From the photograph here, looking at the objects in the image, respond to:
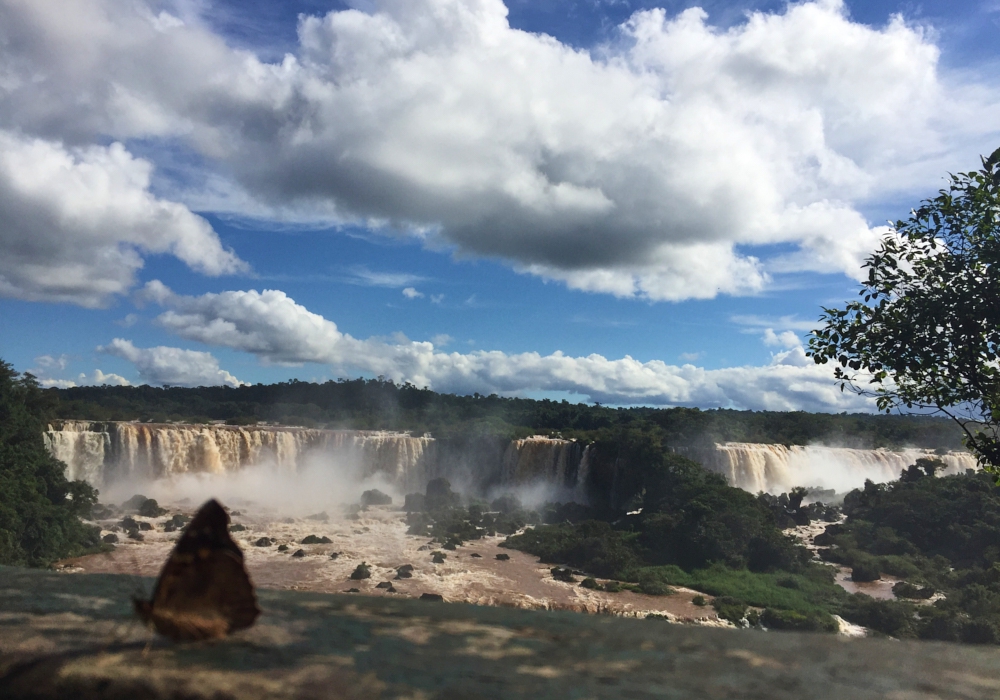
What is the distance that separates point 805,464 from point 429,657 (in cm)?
5137

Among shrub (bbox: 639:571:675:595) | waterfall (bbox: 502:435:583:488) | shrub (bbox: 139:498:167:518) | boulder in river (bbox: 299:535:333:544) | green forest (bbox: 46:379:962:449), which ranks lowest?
shrub (bbox: 639:571:675:595)

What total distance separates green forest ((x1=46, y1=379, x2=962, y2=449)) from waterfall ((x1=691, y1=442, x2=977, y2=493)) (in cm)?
184

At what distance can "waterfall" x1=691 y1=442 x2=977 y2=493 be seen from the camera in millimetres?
43562

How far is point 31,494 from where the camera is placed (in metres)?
23.5

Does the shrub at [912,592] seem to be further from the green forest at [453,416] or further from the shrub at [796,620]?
the green forest at [453,416]

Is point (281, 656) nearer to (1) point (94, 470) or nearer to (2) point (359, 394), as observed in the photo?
(1) point (94, 470)

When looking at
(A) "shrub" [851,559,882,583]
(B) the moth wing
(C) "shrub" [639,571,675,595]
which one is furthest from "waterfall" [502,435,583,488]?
(B) the moth wing

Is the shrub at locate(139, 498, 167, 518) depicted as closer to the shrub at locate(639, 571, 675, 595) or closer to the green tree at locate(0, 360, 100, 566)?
the green tree at locate(0, 360, 100, 566)

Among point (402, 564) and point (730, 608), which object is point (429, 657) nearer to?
point (730, 608)

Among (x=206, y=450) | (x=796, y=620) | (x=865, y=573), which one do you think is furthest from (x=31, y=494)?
(x=865, y=573)

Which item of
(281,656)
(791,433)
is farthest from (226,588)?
(791,433)

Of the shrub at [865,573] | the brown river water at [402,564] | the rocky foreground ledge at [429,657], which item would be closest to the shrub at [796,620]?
the brown river water at [402,564]

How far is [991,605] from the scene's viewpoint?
22250 mm

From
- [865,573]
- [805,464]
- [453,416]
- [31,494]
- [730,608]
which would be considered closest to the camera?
[31,494]
